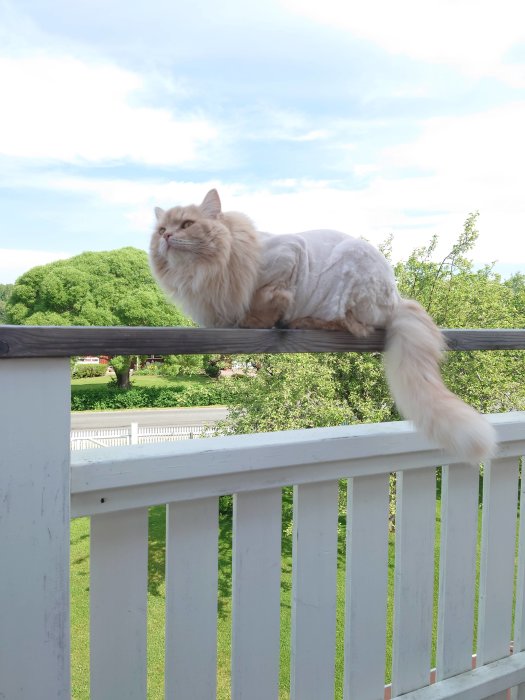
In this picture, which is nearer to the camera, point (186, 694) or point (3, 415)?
point (3, 415)

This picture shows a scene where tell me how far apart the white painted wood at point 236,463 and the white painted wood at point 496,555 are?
9.6 inches

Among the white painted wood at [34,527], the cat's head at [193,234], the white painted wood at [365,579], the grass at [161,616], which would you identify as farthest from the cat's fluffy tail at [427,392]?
the grass at [161,616]

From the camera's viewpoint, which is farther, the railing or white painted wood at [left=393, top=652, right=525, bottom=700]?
white painted wood at [left=393, top=652, right=525, bottom=700]

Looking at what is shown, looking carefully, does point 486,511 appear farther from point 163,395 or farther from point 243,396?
point 163,395

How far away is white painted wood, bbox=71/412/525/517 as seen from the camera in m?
0.97

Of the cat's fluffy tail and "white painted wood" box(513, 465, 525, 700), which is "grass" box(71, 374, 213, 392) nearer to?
"white painted wood" box(513, 465, 525, 700)

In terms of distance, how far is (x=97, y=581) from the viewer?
1.00 metres

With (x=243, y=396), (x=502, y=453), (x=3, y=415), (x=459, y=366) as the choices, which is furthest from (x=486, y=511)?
(x=459, y=366)

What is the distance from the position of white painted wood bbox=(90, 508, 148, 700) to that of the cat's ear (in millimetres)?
613

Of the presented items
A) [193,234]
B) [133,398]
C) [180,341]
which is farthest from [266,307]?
[133,398]

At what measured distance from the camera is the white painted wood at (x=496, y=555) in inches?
56.5

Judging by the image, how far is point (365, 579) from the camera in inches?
48.8

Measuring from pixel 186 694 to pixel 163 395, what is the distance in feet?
56.1

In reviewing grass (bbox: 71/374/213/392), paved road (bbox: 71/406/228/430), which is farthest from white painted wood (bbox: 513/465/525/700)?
grass (bbox: 71/374/213/392)
